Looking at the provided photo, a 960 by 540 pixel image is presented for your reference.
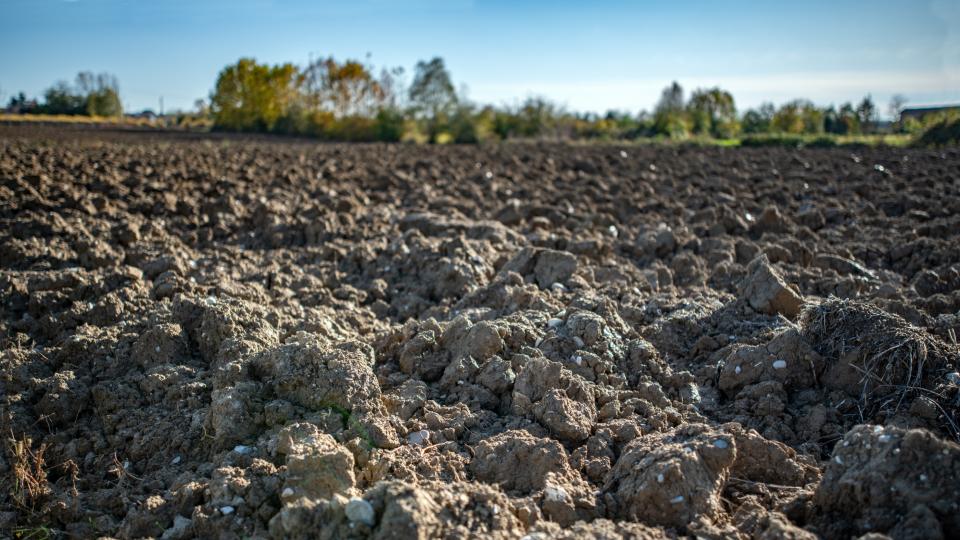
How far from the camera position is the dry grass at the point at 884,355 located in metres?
3.86

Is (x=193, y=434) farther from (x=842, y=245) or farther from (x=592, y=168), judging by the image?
(x=592, y=168)

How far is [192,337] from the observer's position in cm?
486

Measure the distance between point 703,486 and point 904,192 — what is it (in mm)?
11141

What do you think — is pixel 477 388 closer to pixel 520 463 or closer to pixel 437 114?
pixel 520 463

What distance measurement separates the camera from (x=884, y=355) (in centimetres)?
401

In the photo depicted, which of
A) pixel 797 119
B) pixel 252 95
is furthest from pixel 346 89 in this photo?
pixel 797 119

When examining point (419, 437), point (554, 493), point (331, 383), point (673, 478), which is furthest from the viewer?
point (331, 383)

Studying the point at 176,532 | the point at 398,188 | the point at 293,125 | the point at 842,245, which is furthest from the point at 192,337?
the point at 293,125

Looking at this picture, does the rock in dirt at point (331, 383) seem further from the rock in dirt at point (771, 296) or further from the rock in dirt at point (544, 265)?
the rock in dirt at point (771, 296)

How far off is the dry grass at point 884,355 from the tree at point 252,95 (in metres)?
47.8

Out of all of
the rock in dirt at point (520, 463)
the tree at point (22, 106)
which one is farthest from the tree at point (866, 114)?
the tree at point (22, 106)

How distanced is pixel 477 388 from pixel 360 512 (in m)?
1.64

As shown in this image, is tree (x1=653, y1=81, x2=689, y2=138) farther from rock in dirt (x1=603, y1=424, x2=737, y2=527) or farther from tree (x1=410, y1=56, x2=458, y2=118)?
rock in dirt (x1=603, y1=424, x2=737, y2=527)

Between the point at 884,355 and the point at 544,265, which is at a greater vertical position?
the point at 544,265
